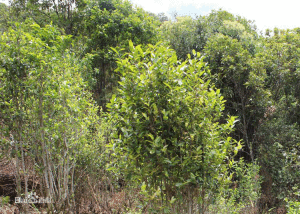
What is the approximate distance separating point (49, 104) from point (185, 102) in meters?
2.62

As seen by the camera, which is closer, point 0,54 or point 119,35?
point 0,54

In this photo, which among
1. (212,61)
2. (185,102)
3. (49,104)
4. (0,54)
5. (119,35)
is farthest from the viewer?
(119,35)

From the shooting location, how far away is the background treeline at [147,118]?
2.37 meters

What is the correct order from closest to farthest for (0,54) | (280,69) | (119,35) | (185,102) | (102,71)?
(185,102) → (0,54) → (280,69) → (119,35) → (102,71)

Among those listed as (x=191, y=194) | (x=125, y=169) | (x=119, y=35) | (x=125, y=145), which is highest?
(x=119, y=35)

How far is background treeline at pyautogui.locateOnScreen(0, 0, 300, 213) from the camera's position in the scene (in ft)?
7.78

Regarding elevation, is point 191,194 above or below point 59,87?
below

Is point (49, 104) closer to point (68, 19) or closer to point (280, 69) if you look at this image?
point (280, 69)

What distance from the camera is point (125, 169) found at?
2.42 m

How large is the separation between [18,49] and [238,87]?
669 cm

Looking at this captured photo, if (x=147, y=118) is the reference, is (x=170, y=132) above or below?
below

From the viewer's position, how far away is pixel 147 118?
2295 millimetres

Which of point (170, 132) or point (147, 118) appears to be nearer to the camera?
point (147, 118)

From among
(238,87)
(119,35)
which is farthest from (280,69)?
(119,35)
